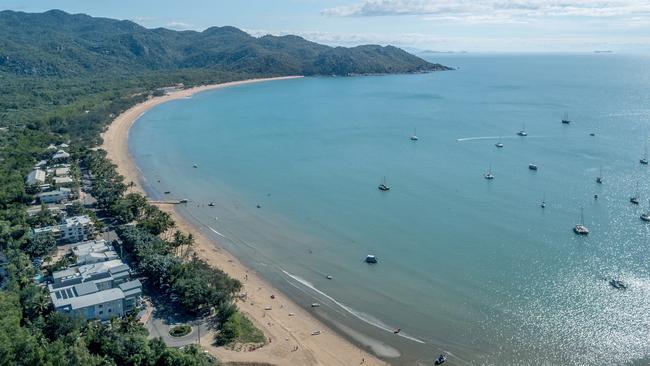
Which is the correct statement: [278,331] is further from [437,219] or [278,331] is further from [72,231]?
[437,219]

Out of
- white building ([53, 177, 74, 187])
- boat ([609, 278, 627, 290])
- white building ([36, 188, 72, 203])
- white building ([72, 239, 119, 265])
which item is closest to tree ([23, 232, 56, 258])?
white building ([72, 239, 119, 265])

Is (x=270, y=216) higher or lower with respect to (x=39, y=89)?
lower

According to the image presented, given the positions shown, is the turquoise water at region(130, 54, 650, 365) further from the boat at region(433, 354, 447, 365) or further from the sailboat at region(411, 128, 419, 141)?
the sailboat at region(411, 128, 419, 141)

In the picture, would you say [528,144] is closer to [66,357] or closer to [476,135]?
[476,135]

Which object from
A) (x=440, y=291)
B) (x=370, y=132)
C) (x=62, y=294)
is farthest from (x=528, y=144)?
(x=62, y=294)

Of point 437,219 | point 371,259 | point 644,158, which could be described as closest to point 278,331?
point 371,259

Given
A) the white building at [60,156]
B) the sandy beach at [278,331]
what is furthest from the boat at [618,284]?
the white building at [60,156]
